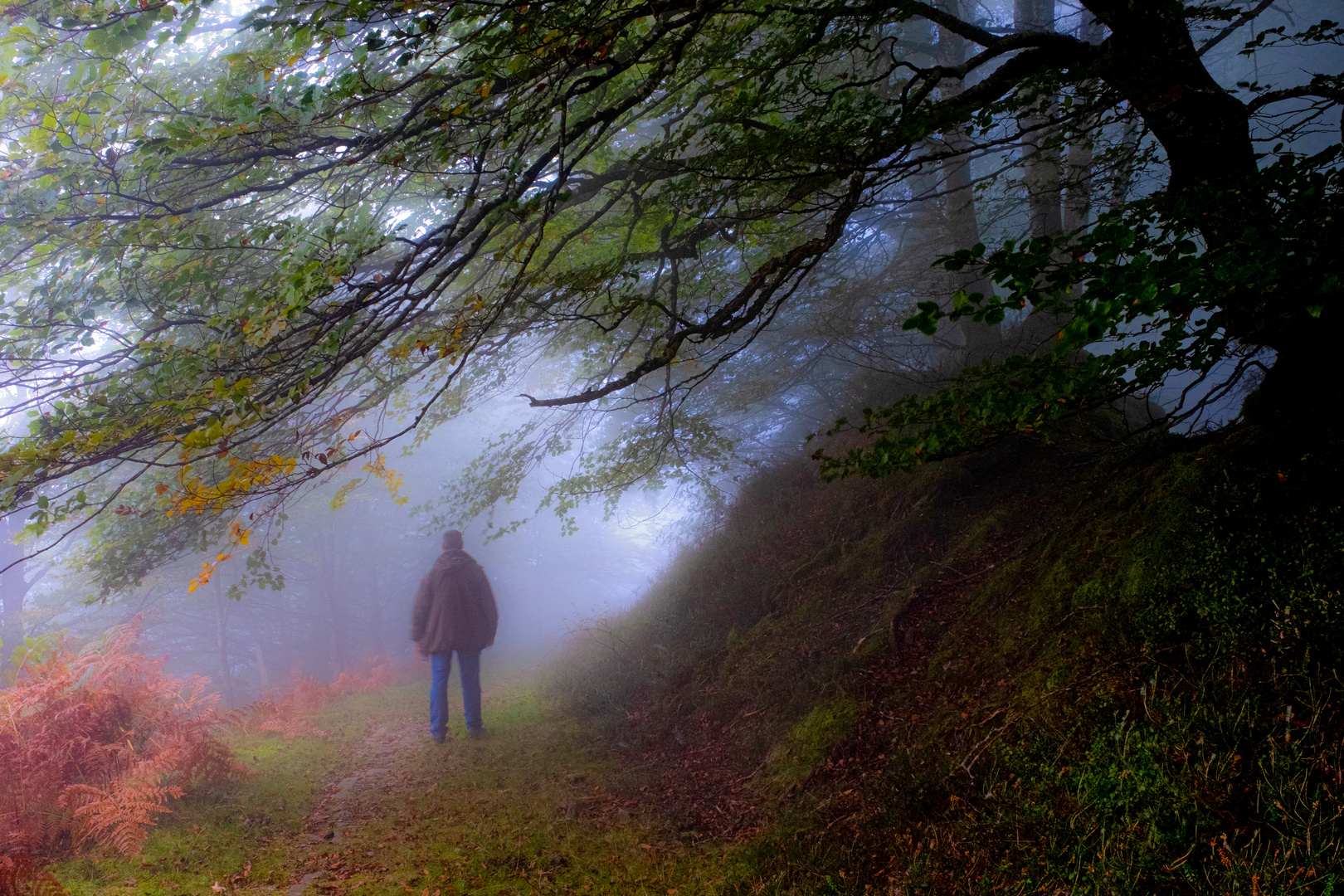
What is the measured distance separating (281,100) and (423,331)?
196cm

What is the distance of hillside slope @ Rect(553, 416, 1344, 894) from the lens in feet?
8.56

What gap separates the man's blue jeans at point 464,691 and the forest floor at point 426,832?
239 millimetres

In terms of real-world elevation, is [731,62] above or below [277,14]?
below

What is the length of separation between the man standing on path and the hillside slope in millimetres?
1942

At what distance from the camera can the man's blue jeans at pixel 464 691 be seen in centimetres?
775

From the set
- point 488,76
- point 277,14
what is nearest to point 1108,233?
point 488,76

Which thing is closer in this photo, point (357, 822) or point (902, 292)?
point (357, 822)

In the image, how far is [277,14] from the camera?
3873 mm

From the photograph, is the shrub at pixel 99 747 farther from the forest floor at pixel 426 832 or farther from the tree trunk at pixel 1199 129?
the tree trunk at pixel 1199 129

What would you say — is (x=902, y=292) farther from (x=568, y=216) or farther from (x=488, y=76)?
(x=488, y=76)

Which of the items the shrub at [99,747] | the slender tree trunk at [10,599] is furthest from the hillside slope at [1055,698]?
the slender tree trunk at [10,599]

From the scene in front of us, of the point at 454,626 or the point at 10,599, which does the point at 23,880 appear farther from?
the point at 10,599

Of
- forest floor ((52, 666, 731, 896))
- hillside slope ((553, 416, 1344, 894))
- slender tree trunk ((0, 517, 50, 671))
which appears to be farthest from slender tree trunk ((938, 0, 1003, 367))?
slender tree trunk ((0, 517, 50, 671))

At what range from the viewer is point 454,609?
7.95 m
